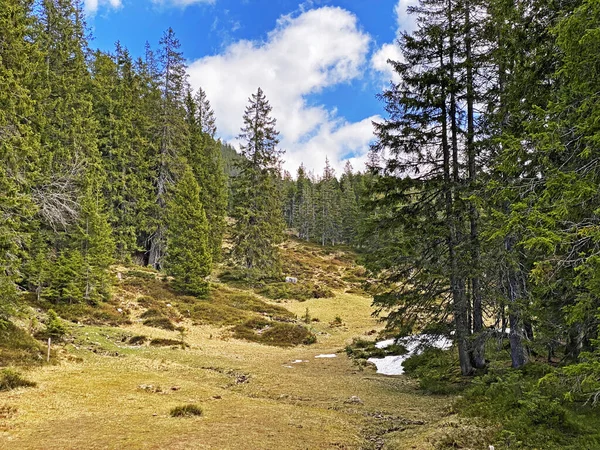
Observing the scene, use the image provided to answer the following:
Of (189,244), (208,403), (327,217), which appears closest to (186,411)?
(208,403)

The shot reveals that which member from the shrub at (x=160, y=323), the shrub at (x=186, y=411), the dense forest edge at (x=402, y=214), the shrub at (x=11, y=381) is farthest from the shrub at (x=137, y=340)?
the shrub at (x=186, y=411)

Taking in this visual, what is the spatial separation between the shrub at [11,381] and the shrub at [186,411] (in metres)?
5.01

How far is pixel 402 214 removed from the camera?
13.8 m

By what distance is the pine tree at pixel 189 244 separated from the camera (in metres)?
31.7

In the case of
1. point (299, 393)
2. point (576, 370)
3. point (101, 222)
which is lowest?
point (299, 393)

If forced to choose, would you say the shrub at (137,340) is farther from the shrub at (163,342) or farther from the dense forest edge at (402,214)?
the dense forest edge at (402,214)

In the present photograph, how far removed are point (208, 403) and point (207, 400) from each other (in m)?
0.39

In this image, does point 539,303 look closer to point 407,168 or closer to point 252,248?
point 407,168

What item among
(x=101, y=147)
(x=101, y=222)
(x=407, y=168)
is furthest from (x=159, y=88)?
(x=407, y=168)

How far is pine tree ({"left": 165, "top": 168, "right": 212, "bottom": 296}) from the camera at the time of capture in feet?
104

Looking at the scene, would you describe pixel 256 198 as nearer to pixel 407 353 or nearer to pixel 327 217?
pixel 407 353

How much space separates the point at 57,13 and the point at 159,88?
42.2 ft

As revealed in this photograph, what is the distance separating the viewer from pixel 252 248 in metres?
41.1

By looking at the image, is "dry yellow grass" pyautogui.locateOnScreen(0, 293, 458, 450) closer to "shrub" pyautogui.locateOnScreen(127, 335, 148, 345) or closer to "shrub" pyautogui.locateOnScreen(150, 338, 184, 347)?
"shrub" pyautogui.locateOnScreen(127, 335, 148, 345)
